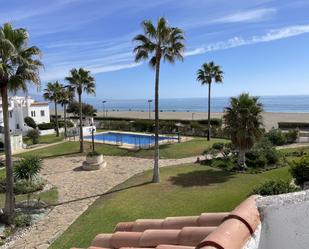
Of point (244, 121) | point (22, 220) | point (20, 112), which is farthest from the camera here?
point (20, 112)

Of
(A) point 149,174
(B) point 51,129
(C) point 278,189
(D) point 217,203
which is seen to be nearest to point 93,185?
(A) point 149,174

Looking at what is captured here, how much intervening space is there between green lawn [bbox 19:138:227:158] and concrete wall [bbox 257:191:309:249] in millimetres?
27933

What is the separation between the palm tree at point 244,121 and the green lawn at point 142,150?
8.07m

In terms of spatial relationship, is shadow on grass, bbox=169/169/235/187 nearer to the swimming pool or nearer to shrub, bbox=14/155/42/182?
shrub, bbox=14/155/42/182

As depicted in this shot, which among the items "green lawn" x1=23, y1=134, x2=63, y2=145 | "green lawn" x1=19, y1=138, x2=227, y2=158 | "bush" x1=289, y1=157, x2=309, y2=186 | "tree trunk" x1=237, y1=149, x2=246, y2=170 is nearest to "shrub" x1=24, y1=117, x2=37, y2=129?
"green lawn" x1=23, y1=134, x2=63, y2=145

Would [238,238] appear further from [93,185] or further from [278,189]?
[93,185]

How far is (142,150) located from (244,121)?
12906mm

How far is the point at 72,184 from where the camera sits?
955 inches

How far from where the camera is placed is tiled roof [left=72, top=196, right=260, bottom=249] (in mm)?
3830

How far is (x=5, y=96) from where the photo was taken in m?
16.0

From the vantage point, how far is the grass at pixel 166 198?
15.8m

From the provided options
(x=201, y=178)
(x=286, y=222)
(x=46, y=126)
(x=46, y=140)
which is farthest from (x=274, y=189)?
(x=46, y=126)

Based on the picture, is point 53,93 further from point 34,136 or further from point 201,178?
point 201,178

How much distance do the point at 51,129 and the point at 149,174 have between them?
112 ft
